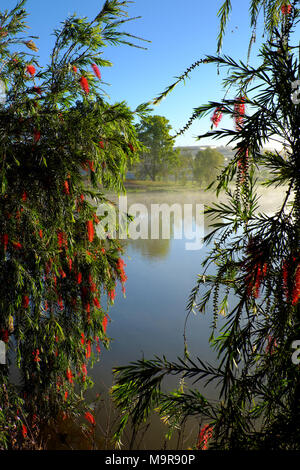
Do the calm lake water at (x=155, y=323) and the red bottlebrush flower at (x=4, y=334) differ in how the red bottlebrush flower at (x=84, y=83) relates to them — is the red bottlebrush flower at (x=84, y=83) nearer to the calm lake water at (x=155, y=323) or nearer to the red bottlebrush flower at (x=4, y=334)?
the calm lake water at (x=155, y=323)

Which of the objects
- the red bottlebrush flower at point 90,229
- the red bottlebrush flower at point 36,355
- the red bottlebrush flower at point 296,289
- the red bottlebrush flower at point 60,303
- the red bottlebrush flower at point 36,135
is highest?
the red bottlebrush flower at point 36,135

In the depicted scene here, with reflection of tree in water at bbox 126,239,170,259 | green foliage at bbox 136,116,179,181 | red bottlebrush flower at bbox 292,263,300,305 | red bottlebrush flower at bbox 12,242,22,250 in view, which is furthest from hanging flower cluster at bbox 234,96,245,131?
green foliage at bbox 136,116,179,181

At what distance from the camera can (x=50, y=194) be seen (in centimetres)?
283

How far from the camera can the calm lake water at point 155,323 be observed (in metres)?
5.10

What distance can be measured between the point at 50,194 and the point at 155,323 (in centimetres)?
523

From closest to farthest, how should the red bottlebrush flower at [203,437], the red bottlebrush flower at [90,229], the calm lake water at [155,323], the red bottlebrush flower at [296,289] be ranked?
1. the red bottlebrush flower at [296,289]
2. the red bottlebrush flower at [203,437]
3. the red bottlebrush flower at [90,229]
4. the calm lake water at [155,323]

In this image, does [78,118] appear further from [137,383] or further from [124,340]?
[124,340]

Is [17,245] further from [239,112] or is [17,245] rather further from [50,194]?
[239,112]

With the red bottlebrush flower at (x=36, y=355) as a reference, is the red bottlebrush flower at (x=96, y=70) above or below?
above

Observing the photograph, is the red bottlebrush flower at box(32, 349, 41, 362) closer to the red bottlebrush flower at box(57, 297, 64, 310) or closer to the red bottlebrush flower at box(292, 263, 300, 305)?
the red bottlebrush flower at box(57, 297, 64, 310)

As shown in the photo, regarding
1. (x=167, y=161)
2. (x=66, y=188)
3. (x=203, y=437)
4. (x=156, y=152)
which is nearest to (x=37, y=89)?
(x=66, y=188)

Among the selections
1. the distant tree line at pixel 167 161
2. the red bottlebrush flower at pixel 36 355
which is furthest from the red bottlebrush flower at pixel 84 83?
the distant tree line at pixel 167 161

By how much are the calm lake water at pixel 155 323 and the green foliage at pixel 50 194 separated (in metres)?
0.75

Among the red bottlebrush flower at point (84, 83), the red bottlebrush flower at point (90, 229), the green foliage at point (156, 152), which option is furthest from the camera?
the green foliage at point (156, 152)
